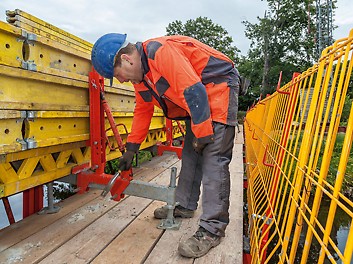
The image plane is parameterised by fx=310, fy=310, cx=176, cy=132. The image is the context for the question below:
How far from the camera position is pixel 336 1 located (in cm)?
4275

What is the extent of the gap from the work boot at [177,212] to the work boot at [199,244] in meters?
0.60

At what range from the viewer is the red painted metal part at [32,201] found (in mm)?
3172

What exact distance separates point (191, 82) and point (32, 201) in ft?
7.13

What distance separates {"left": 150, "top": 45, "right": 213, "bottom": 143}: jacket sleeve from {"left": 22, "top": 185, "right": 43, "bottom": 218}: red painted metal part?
1.96m

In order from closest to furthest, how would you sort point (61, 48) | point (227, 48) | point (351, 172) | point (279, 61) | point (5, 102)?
point (5, 102) < point (61, 48) < point (351, 172) < point (279, 61) < point (227, 48)

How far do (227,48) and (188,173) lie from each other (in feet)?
158

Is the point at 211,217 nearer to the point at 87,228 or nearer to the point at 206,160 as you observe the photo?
the point at 206,160

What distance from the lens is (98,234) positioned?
2.59 meters

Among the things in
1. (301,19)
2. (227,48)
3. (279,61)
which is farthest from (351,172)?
(227,48)

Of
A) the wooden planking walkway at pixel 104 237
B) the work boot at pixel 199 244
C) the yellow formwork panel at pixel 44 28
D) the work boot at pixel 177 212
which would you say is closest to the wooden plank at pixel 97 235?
the wooden planking walkway at pixel 104 237

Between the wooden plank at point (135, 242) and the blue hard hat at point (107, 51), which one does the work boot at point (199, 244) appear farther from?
the blue hard hat at point (107, 51)

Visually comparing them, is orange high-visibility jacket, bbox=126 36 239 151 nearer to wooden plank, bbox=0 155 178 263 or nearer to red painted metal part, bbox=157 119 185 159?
wooden plank, bbox=0 155 178 263

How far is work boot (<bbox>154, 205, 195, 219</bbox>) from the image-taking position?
2959 mm

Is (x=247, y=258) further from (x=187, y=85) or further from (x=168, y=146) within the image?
(x=168, y=146)
